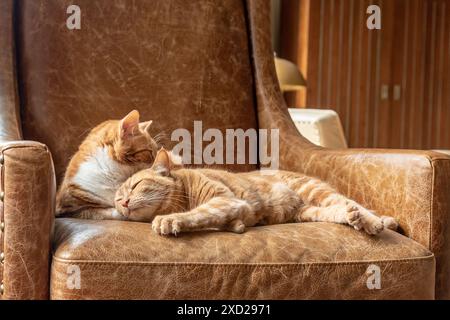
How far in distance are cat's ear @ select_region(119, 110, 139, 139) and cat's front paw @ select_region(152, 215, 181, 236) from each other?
0.37 meters

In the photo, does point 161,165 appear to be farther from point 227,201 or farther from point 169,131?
point 169,131

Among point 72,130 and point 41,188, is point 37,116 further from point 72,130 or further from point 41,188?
point 41,188

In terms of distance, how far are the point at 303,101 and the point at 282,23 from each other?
2.41 ft

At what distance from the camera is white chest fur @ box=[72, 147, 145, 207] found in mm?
1438

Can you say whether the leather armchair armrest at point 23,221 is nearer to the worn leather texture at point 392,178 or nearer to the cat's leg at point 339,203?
the cat's leg at point 339,203

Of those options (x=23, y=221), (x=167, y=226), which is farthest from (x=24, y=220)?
(x=167, y=226)


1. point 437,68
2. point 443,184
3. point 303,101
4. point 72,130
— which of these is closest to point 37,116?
point 72,130

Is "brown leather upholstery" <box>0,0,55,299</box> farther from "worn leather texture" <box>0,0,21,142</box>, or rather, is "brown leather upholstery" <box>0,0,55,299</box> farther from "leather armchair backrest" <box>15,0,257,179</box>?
"leather armchair backrest" <box>15,0,257,179</box>

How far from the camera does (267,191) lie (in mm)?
1532

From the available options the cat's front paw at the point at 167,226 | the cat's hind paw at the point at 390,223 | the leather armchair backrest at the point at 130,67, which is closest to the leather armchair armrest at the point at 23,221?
the cat's front paw at the point at 167,226

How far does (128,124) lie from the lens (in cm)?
146

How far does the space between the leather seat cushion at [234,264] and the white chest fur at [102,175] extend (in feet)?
0.66

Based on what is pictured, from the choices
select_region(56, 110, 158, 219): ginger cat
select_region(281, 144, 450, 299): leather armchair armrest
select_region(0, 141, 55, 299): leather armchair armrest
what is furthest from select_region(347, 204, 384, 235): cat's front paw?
select_region(0, 141, 55, 299): leather armchair armrest

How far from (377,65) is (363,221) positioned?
3.59m
